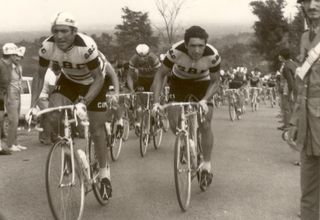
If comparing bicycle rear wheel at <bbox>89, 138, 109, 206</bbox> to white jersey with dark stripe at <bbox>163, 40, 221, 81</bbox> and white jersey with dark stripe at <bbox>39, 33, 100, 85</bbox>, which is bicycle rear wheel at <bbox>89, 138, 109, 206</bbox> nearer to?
white jersey with dark stripe at <bbox>39, 33, 100, 85</bbox>

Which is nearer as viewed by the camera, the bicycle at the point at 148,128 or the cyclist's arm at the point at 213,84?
the cyclist's arm at the point at 213,84

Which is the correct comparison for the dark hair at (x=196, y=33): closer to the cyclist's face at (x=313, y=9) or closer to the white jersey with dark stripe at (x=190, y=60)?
the white jersey with dark stripe at (x=190, y=60)

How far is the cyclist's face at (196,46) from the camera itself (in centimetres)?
777

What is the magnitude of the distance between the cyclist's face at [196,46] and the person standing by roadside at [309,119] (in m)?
2.59

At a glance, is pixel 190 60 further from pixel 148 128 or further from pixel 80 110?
pixel 148 128

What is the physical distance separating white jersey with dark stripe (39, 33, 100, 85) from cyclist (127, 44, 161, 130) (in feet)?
19.8

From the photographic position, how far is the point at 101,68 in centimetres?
733

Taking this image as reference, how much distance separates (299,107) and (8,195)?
15.5 ft

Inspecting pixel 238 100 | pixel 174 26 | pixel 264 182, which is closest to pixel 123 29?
pixel 174 26

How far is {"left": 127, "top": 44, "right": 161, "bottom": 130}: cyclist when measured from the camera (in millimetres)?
13299

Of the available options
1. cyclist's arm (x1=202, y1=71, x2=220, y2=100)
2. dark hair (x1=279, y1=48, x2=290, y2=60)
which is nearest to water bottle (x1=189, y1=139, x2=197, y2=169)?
cyclist's arm (x1=202, y1=71, x2=220, y2=100)

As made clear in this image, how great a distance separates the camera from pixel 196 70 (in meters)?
8.45

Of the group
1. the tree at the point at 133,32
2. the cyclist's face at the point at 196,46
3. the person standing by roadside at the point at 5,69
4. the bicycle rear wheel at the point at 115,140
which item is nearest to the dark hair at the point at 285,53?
the bicycle rear wheel at the point at 115,140

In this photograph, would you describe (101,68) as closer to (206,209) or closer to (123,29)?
(206,209)
